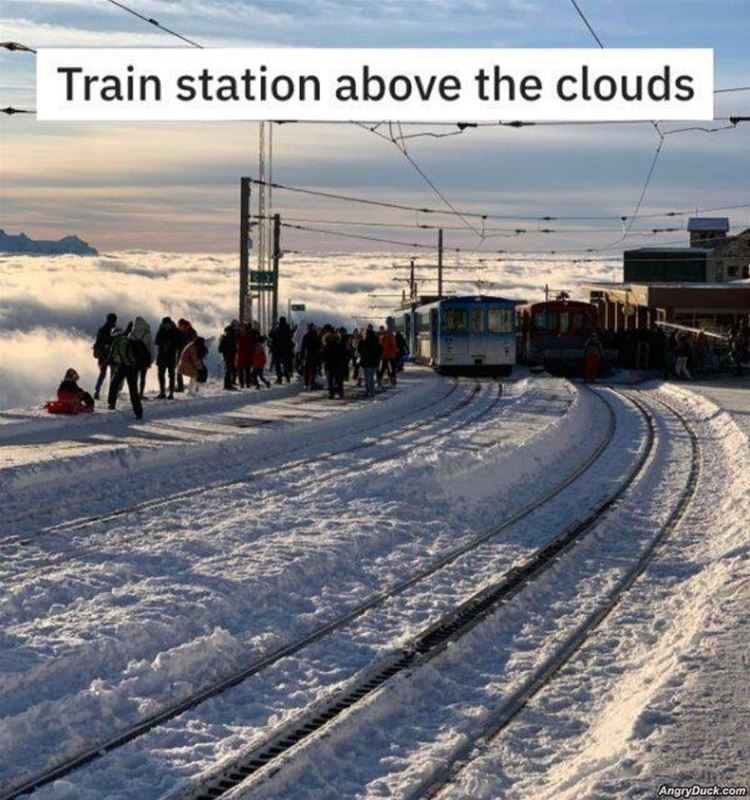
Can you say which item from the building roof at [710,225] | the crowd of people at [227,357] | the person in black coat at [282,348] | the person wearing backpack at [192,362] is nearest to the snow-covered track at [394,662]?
the crowd of people at [227,357]

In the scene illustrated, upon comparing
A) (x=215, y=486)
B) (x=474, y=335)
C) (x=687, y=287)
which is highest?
(x=687, y=287)

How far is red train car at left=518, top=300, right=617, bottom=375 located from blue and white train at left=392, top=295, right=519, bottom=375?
4111 mm

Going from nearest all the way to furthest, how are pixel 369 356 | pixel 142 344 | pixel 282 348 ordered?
pixel 142 344 < pixel 369 356 < pixel 282 348

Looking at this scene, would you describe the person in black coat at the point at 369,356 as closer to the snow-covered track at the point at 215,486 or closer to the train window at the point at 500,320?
the snow-covered track at the point at 215,486

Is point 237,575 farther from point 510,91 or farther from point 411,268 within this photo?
point 411,268

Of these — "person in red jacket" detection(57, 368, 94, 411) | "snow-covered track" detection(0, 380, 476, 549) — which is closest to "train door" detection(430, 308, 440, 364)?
"snow-covered track" detection(0, 380, 476, 549)

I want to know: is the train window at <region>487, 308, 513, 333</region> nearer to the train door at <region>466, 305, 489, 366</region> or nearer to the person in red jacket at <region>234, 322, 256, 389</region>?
the train door at <region>466, 305, 489, 366</region>

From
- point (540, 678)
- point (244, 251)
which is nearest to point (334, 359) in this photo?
point (244, 251)

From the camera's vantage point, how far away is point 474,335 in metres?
48.4

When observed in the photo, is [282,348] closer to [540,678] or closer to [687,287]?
[540,678]

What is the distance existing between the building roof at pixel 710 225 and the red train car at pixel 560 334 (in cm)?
7040

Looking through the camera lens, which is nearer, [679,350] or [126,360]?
[126,360]

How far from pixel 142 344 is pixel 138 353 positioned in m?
0.30

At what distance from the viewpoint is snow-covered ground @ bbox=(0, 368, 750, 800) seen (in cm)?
746
